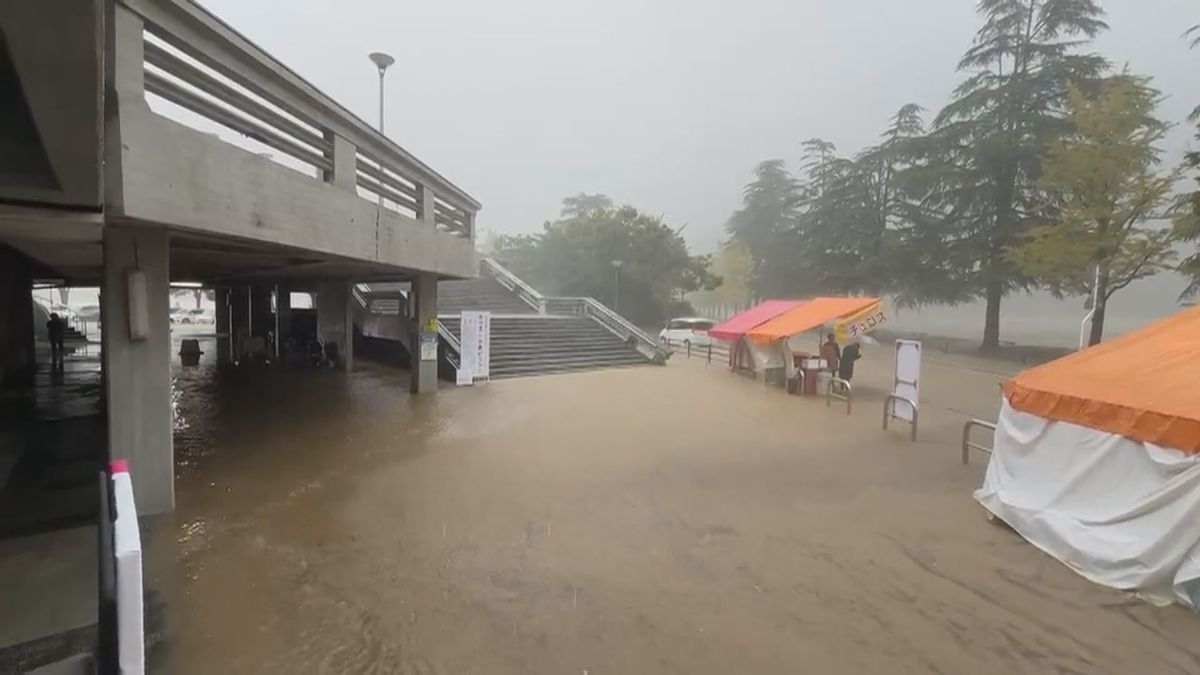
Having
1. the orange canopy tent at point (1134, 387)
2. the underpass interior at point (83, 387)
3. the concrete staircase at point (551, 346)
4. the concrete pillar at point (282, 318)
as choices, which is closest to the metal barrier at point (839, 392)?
the orange canopy tent at point (1134, 387)

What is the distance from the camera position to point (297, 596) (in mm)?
4105

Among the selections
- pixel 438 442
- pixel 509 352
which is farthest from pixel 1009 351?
pixel 438 442

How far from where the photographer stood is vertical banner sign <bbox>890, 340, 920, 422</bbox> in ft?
33.8

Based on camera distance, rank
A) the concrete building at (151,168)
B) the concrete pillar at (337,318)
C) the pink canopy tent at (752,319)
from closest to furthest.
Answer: the concrete building at (151,168), the pink canopy tent at (752,319), the concrete pillar at (337,318)

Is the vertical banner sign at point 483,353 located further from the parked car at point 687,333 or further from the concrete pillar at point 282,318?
the parked car at point 687,333

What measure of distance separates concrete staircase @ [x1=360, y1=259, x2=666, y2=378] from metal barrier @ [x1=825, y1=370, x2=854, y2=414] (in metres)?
6.96

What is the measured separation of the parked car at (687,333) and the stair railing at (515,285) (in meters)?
6.51

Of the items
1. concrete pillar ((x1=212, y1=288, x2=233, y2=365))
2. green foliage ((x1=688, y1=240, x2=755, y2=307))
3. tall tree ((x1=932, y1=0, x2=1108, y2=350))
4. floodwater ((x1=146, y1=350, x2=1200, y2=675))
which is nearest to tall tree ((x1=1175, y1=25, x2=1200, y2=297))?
tall tree ((x1=932, y1=0, x2=1108, y2=350))

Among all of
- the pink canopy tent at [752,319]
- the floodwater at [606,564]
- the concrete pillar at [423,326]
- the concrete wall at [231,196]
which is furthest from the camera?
the pink canopy tent at [752,319]

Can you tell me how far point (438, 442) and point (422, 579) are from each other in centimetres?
457

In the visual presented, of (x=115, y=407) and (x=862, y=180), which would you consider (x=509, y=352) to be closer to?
(x=115, y=407)

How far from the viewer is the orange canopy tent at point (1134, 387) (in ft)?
14.3

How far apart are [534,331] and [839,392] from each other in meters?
10.3

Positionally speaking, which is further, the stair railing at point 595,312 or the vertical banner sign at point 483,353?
the stair railing at point 595,312
